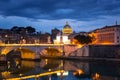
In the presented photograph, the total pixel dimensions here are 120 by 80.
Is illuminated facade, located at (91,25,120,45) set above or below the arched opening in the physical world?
above

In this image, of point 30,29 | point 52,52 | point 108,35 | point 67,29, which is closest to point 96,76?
point 52,52

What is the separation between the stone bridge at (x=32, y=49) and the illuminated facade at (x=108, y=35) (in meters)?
5.14

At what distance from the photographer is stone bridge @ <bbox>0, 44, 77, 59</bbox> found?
94.5ft

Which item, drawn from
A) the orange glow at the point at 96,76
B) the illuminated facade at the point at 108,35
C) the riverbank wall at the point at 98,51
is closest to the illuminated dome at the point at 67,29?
the illuminated facade at the point at 108,35

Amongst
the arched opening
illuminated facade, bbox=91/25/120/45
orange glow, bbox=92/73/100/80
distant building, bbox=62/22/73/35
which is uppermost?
distant building, bbox=62/22/73/35

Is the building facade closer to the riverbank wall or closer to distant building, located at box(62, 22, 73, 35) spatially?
Answer: the riverbank wall

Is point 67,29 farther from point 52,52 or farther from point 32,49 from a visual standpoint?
point 32,49

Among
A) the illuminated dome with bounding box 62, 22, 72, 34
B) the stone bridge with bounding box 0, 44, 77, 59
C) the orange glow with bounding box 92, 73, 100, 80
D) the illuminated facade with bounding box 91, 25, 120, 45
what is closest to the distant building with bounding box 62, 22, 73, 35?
the illuminated dome with bounding box 62, 22, 72, 34

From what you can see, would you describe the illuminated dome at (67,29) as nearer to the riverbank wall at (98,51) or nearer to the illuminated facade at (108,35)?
the illuminated facade at (108,35)

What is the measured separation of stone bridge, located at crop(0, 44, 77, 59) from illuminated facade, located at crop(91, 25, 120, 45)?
5.14 meters

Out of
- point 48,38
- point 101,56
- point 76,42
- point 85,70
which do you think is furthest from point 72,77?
point 48,38

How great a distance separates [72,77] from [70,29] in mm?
27195

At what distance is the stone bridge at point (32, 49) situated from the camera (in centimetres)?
2881

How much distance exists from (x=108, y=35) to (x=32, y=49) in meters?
10.4
